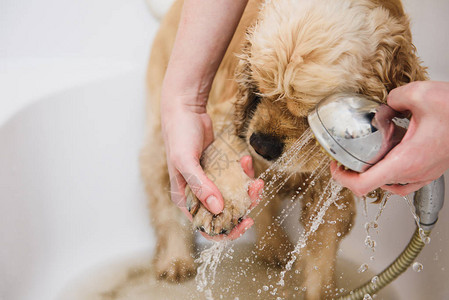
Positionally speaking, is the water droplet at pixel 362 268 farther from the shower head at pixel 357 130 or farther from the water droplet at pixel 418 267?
the shower head at pixel 357 130

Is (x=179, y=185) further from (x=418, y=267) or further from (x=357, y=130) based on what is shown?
(x=418, y=267)

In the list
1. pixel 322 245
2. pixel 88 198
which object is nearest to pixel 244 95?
pixel 322 245

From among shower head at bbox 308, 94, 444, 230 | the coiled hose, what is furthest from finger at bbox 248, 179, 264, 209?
the coiled hose

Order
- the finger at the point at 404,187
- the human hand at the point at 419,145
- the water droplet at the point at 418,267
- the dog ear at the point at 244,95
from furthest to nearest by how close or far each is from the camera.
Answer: the water droplet at the point at 418,267, the dog ear at the point at 244,95, the finger at the point at 404,187, the human hand at the point at 419,145

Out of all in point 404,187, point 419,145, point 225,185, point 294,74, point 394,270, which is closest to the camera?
point 419,145

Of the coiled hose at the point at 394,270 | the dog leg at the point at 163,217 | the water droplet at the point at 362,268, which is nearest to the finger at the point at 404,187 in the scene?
the coiled hose at the point at 394,270

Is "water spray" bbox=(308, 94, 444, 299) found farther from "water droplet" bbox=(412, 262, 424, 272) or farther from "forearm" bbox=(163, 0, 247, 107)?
"water droplet" bbox=(412, 262, 424, 272)

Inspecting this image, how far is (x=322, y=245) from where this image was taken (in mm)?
1195

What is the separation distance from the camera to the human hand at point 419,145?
58 centimetres

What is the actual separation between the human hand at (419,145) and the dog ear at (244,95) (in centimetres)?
35

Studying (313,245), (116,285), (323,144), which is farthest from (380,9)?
(116,285)

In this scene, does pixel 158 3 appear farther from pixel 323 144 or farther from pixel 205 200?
pixel 323 144

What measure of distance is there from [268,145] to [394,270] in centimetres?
46

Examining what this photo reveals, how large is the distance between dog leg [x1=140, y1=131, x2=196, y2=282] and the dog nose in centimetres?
52
